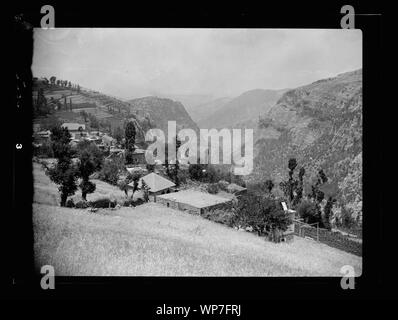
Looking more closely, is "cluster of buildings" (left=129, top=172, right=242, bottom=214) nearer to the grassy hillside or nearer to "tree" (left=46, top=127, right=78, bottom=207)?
the grassy hillside

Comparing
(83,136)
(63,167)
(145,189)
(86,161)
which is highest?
(83,136)

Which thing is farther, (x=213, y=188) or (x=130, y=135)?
(x=213, y=188)

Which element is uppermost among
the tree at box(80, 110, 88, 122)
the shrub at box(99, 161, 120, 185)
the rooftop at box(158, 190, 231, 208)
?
the tree at box(80, 110, 88, 122)

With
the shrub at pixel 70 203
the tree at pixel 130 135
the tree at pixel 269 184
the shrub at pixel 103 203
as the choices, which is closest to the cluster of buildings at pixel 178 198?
the shrub at pixel 103 203

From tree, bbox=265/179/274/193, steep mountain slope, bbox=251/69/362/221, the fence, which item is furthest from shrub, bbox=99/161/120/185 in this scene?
the fence

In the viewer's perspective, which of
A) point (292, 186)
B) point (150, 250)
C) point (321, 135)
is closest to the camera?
point (150, 250)

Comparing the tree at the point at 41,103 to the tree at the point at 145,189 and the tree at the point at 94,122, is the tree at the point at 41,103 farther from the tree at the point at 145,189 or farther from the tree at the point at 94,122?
the tree at the point at 145,189

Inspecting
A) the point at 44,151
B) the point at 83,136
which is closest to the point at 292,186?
the point at 83,136

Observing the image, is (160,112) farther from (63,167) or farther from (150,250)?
(150,250)
